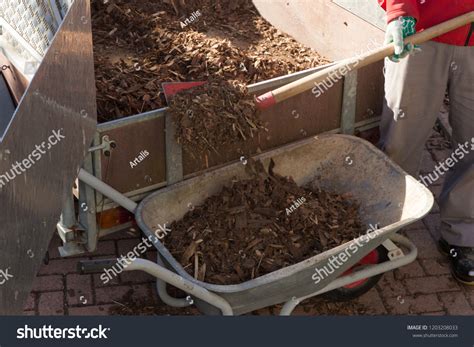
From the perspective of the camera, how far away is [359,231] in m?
4.62

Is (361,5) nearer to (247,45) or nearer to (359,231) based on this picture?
(247,45)

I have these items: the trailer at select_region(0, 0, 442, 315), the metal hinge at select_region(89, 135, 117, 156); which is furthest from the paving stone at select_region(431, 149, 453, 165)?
the metal hinge at select_region(89, 135, 117, 156)

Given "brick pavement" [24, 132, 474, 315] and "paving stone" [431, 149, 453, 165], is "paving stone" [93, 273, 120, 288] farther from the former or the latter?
"paving stone" [431, 149, 453, 165]

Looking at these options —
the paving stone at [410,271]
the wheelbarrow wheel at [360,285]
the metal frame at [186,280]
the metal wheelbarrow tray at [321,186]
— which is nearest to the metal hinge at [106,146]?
the metal frame at [186,280]

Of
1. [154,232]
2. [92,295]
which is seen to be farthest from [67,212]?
[92,295]

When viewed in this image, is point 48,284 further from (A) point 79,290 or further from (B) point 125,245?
(B) point 125,245

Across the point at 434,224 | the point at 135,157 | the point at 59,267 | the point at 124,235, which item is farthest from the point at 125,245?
the point at 434,224

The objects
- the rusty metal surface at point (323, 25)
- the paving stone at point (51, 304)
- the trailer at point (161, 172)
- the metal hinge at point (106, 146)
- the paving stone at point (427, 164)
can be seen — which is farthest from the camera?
the paving stone at point (427, 164)

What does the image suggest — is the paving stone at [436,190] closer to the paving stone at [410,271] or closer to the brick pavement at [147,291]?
the brick pavement at [147,291]

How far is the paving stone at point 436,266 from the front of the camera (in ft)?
16.8

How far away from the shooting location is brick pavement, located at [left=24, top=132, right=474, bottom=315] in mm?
4742

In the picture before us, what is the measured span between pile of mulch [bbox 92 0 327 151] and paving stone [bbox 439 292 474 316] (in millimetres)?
1589

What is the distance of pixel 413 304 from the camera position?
15.9 ft

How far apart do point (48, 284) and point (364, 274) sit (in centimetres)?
184
